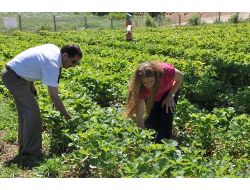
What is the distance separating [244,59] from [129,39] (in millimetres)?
7736

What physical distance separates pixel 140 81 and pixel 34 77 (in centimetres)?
131

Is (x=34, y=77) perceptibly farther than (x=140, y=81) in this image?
Yes

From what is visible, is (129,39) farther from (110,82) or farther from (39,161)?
(39,161)

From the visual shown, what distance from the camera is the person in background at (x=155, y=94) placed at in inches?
186

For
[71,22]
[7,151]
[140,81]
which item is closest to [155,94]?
[140,81]

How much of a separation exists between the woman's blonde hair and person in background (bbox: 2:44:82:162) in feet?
2.45

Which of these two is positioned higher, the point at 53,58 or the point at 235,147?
the point at 53,58

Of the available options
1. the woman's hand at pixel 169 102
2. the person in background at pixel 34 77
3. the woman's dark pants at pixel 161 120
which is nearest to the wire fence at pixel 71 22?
the person in background at pixel 34 77

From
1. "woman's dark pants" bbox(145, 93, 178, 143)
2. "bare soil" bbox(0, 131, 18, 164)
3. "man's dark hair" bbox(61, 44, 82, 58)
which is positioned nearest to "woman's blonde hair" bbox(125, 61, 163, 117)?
"woman's dark pants" bbox(145, 93, 178, 143)

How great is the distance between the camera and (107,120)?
542cm

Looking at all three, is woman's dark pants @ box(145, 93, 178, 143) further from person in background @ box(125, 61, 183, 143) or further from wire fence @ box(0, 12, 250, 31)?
wire fence @ box(0, 12, 250, 31)

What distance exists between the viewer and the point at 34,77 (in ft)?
16.7

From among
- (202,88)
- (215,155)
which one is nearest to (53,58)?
(215,155)

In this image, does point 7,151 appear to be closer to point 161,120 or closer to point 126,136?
point 126,136
